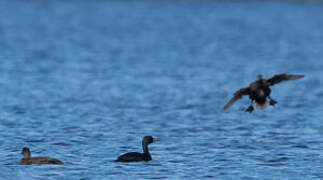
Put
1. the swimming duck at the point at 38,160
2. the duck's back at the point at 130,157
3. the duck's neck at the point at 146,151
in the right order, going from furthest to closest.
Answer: the duck's neck at the point at 146,151, the duck's back at the point at 130,157, the swimming duck at the point at 38,160

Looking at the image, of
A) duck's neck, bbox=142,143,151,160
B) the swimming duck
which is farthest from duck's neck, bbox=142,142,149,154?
the swimming duck

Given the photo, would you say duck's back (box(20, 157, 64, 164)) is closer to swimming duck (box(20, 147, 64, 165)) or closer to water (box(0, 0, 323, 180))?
swimming duck (box(20, 147, 64, 165))

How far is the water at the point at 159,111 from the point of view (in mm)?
20719

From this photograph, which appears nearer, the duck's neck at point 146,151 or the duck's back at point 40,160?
the duck's back at point 40,160

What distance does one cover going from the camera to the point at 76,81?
3988cm

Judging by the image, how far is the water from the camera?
2072 cm

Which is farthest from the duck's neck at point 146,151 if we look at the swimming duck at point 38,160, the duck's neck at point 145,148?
the swimming duck at point 38,160

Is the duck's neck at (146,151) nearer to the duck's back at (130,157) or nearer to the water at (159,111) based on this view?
the water at (159,111)

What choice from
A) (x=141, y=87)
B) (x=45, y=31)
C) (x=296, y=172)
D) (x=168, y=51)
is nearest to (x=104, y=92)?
(x=141, y=87)

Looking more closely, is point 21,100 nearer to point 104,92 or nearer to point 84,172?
point 104,92

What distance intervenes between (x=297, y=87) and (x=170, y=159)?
18.2 m

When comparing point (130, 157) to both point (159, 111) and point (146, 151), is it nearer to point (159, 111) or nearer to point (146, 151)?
point (146, 151)

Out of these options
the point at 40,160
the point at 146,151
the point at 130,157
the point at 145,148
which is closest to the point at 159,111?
the point at 145,148

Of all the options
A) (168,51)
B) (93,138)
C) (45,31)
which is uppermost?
(45,31)
